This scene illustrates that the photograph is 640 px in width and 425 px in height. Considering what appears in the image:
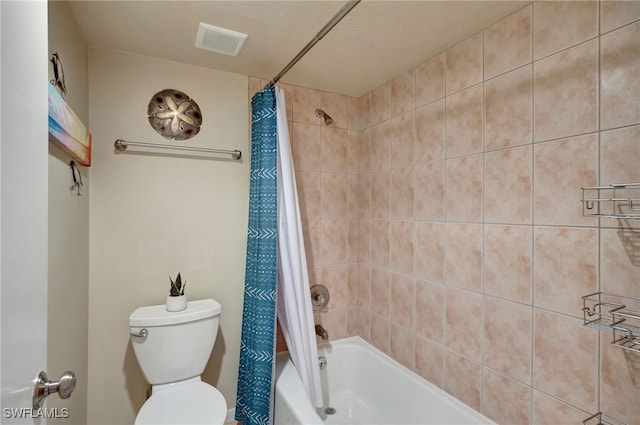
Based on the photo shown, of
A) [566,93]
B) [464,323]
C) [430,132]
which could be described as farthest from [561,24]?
[464,323]

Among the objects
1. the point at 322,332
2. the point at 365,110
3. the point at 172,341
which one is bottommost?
the point at 322,332

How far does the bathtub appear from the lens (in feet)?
5.11

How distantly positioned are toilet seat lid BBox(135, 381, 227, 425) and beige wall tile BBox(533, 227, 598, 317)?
4.91 ft

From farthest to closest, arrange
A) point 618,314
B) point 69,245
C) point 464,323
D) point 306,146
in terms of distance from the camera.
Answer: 1. point 306,146
2. point 464,323
3. point 69,245
4. point 618,314

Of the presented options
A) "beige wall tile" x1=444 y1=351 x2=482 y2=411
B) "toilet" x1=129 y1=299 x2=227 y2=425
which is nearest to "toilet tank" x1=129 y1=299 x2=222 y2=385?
"toilet" x1=129 y1=299 x2=227 y2=425

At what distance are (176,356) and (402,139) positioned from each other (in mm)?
1840

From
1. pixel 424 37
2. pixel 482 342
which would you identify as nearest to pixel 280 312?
pixel 482 342

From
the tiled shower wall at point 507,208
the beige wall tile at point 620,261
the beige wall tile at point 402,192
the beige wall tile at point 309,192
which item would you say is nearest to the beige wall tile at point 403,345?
the tiled shower wall at point 507,208

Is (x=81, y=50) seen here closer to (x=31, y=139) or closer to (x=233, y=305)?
(x=31, y=139)

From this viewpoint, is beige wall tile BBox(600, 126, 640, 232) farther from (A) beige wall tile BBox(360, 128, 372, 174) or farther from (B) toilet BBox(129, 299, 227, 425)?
(B) toilet BBox(129, 299, 227, 425)

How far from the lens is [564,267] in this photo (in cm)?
120

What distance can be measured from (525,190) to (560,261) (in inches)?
12.4

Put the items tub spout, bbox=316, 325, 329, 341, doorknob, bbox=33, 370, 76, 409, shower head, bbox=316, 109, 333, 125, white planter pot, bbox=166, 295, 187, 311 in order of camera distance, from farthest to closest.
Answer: shower head, bbox=316, 109, 333, 125
tub spout, bbox=316, 325, 329, 341
white planter pot, bbox=166, 295, 187, 311
doorknob, bbox=33, 370, 76, 409

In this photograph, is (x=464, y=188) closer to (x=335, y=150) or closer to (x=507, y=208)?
(x=507, y=208)
